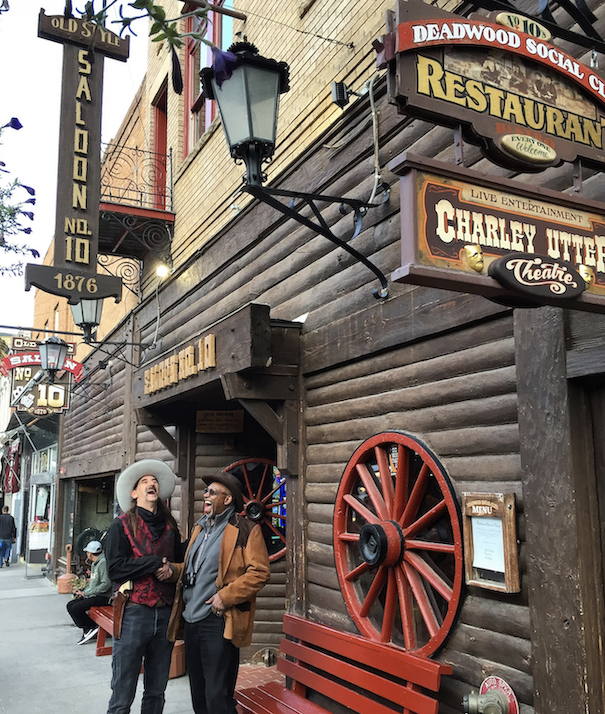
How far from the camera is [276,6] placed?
22.8 feet

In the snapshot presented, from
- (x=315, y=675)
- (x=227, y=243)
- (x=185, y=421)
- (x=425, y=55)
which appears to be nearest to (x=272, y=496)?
(x=185, y=421)

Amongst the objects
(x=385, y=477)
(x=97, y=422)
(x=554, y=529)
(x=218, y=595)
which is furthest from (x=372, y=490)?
(x=97, y=422)

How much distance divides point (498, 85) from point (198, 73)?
26.5ft

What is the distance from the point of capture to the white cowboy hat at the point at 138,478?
4.77 m

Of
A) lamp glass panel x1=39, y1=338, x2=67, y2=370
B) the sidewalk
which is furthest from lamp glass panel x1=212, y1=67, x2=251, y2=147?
lamp glass panel x1=39, y1=338, x2=67, y2=370

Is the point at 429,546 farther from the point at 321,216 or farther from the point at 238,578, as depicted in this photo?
the point at 321,216

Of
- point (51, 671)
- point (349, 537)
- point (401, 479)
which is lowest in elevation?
point (51, 671)

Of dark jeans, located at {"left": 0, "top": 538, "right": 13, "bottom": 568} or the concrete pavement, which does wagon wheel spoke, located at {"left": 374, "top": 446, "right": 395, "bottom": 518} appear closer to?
the concrete pavement

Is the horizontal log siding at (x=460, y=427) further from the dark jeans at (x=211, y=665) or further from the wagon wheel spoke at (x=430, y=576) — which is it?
the dark jeans at (x=211, y=665)

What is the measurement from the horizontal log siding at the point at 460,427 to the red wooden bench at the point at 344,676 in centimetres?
18

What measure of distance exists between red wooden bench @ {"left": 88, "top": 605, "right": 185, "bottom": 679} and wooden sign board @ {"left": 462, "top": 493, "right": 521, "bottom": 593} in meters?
4.50

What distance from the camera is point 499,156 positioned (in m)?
2.55

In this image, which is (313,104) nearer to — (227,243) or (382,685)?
(227,243)

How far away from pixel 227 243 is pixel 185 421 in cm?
215
